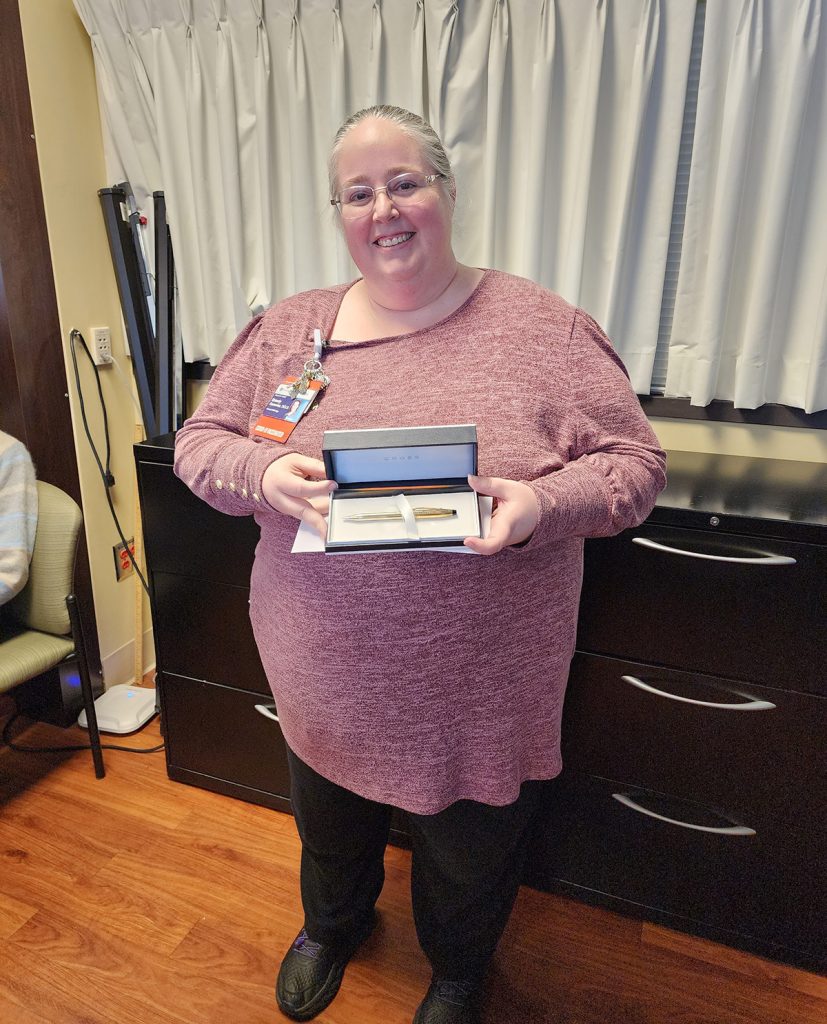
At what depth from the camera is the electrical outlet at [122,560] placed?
2.12m

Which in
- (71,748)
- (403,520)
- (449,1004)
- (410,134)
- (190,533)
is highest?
(410,134)

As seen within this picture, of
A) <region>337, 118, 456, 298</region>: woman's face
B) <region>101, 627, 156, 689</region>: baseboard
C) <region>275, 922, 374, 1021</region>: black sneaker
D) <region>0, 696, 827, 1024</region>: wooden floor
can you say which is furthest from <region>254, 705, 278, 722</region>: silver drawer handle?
<region>337, 118, 456, 298</region>: woman's face

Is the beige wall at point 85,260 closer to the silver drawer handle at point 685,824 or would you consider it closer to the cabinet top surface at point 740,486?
the cabinet top surface at point 740,486

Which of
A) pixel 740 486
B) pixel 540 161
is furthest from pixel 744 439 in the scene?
pixel 540 161

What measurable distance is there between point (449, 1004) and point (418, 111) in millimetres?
1810

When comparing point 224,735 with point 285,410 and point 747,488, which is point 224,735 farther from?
point 747,488

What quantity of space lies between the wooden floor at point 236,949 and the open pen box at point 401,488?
3.37ft

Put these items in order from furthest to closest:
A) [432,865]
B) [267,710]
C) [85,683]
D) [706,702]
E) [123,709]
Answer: [123,709] < [85,683] < [267,710] < [706,702] < [432,865]

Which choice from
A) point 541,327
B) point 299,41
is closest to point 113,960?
point 541,327

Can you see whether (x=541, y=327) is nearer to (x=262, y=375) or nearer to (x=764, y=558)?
(x=262, y=375)

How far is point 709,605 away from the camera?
1171mm

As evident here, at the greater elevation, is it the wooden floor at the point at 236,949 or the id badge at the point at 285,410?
the id badge at the point at 285,410

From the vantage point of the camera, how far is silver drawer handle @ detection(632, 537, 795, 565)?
1086 mm

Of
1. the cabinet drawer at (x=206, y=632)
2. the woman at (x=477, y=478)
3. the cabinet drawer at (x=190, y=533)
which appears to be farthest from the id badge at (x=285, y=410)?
the cabinet drawer at (x=206, y=632)
